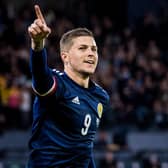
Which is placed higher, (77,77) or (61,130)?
(77,77)

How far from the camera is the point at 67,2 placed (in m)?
20.2

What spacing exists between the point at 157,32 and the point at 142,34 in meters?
0.40

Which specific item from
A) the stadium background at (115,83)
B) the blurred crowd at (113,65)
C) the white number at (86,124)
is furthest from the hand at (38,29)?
the blurred crowd at (113,65)

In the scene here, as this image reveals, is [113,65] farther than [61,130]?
Yes

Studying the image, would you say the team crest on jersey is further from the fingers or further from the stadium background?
the stadium background

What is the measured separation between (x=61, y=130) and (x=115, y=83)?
32.3 feet

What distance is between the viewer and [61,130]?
544 cm

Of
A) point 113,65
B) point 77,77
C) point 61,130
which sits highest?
point 77,77

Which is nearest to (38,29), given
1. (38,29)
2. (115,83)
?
(38,29)

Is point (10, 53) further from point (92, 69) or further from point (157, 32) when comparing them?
point (92, 69)

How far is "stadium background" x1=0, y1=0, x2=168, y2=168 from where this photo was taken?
13.6 metres

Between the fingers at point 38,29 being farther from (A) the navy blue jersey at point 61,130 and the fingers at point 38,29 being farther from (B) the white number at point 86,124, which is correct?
(B) the white number at point 86,124

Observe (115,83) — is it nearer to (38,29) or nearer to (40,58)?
(40,58)

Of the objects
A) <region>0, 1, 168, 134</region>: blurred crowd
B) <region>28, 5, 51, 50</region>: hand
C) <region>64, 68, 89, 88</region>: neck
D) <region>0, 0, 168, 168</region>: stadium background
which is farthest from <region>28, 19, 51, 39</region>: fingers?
<region>0, 1, 168, 134</region>: blurred crowd
